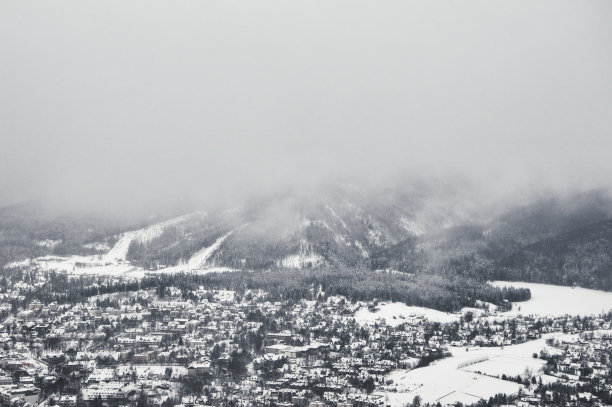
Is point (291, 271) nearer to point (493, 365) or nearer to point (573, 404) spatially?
point (493, 365)

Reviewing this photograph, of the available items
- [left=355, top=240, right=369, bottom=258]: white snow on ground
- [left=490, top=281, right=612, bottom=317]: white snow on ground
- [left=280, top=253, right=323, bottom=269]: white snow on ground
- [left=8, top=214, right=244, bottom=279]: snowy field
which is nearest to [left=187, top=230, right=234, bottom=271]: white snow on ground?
[left=8, top=214, right=244, bottom=279]: snowy field

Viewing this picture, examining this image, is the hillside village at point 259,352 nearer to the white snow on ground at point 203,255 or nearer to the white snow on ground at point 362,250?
the white snow on ground at point 203,255

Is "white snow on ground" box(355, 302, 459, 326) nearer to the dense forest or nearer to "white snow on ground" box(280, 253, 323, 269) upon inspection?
the dense forest

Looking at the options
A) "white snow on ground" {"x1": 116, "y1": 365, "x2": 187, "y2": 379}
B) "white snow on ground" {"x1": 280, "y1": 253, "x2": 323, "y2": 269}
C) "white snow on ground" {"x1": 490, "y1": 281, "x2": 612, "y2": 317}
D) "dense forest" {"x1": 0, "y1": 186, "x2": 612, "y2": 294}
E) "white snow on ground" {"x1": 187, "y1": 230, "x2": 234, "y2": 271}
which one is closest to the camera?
"white snow on ground" {"x1": 116, "y1": 365, "x2": 187, "y2": 379}

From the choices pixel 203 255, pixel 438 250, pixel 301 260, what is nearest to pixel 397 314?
pixel 301 260

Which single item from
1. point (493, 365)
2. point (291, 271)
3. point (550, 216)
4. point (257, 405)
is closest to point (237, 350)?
point (257, 405)

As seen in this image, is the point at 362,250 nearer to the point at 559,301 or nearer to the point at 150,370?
the point at 559,301
